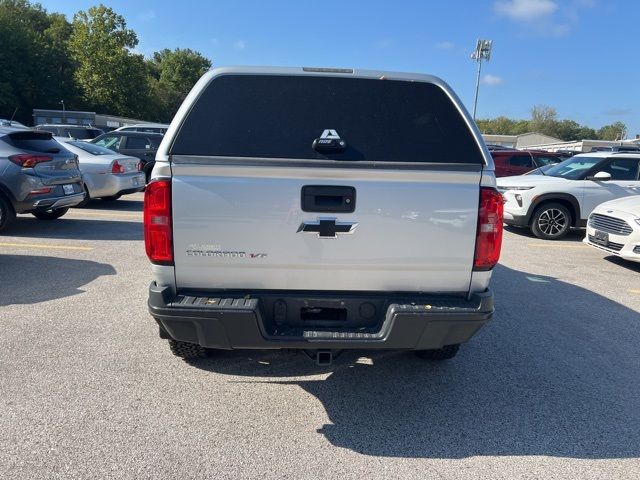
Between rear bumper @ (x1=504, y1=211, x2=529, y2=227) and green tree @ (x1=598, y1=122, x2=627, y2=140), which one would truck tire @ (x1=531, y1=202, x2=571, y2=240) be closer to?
rear bumper @ (x1=504, y1=211, x2=529, y2=227)

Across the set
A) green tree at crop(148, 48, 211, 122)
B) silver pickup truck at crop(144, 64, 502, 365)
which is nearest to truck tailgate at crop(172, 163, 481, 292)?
silver pickup truck at crop(144, 64, 502, 365)

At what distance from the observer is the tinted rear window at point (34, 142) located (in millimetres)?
7606

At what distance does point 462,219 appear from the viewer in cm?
277

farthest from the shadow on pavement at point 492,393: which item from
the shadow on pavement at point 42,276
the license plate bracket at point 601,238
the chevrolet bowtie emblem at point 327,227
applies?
the license plate bracket at point 601,238

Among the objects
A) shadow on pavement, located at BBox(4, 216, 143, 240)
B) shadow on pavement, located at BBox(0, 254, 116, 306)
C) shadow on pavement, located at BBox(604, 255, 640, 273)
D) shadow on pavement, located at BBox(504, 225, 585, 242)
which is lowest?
shadow on pavement, located at BBox(604, 255, 640, 273)

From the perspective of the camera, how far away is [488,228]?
281cm

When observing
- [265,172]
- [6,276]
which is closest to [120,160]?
[6,276]

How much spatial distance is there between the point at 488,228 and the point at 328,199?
3.30 feet

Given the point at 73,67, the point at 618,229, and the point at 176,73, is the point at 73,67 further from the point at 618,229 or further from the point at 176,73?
the point at 618,229

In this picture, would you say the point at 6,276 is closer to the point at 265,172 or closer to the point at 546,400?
the point at 265,172

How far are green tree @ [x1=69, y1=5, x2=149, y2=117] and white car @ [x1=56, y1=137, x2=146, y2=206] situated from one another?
56.2 m

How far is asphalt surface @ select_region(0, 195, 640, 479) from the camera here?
2.60 metres

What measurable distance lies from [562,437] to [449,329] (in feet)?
3.49

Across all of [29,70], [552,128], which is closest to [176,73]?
[29,70]
